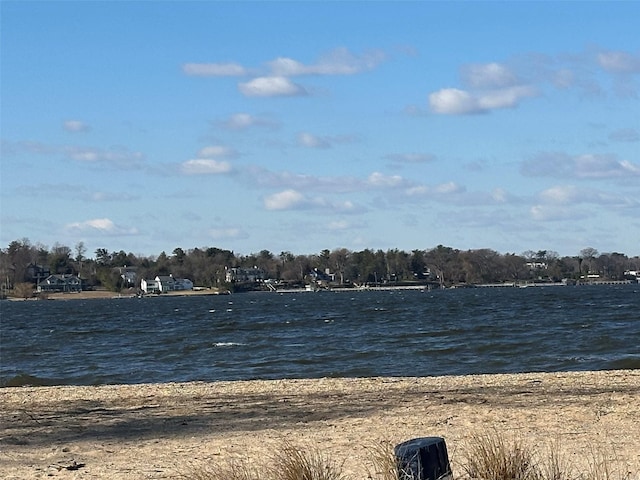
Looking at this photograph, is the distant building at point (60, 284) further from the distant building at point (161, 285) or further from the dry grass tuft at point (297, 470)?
the dry grass tuft at point (297, 470)

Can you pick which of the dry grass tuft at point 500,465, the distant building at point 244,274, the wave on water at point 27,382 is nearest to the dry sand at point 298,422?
the dry grass tuft at point 500,465

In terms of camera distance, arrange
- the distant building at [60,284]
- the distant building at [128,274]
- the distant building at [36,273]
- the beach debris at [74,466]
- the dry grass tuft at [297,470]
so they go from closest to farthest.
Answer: the dry grass tuft at [297,470], the beach debris at [74,466], the distant building at [60,284], the distant building at [36,273], the distant building at [128,274]

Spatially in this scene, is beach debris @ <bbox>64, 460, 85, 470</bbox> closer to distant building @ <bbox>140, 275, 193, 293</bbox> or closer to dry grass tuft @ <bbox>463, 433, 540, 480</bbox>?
dry grass tuft @ <bbox>463, 433, 540, 480</bbox>

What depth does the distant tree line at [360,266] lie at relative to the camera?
17112 cm

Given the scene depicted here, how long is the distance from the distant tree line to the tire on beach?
16000cm

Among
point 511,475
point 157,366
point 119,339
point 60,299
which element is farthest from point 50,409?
point 60,299

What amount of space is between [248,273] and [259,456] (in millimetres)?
165324

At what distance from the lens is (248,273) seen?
17550cm

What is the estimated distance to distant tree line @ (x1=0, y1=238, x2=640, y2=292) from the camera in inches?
6737

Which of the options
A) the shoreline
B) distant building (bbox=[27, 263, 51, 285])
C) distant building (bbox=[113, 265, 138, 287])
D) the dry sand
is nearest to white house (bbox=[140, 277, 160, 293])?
distant building (bbox=[113, 265, 138, 287])

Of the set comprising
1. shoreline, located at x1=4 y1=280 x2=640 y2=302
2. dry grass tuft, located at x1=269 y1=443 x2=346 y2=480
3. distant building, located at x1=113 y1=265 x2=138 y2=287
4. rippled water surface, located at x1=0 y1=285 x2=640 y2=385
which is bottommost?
rippled water surface, located at x1=0 y1=285 x2=640 y2=385

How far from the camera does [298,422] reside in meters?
13.3

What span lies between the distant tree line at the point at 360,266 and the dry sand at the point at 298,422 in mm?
150219

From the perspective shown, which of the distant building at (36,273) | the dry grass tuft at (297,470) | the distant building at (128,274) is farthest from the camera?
the distant building at (128,274)
